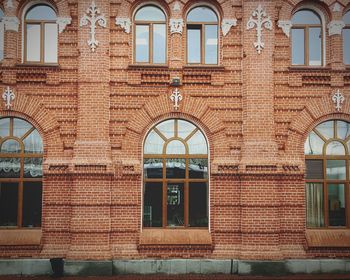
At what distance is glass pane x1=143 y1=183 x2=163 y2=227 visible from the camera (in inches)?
460

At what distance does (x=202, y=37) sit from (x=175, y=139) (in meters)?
2.93

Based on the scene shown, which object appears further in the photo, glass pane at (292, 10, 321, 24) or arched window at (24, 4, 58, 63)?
glass pane at (292, 10, 321, 24)

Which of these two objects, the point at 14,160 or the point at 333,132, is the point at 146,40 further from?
the point at 333,132

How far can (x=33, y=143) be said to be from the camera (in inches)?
463

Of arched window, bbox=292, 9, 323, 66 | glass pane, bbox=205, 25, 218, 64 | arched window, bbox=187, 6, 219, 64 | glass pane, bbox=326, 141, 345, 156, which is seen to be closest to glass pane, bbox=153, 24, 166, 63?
arched window, bbox=187, 6, 219, 64

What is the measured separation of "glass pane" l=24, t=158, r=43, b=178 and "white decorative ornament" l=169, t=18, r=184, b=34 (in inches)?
198

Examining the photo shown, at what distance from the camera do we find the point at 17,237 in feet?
37.4

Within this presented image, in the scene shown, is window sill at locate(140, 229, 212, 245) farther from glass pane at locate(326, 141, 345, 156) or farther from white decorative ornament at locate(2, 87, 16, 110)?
white decorative ornament at locate(2, 87, 16, 110)

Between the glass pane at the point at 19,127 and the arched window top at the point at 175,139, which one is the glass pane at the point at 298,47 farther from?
the glass pane at the point at 19,127

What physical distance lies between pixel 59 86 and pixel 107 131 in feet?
5.91

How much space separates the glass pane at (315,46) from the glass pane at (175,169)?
15.1 feet

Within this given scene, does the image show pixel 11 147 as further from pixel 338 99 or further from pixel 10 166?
pixel 338 99

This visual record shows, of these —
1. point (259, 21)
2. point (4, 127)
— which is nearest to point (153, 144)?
point (4, 127)

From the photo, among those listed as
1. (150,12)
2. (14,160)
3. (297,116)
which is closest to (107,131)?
(14,160)
